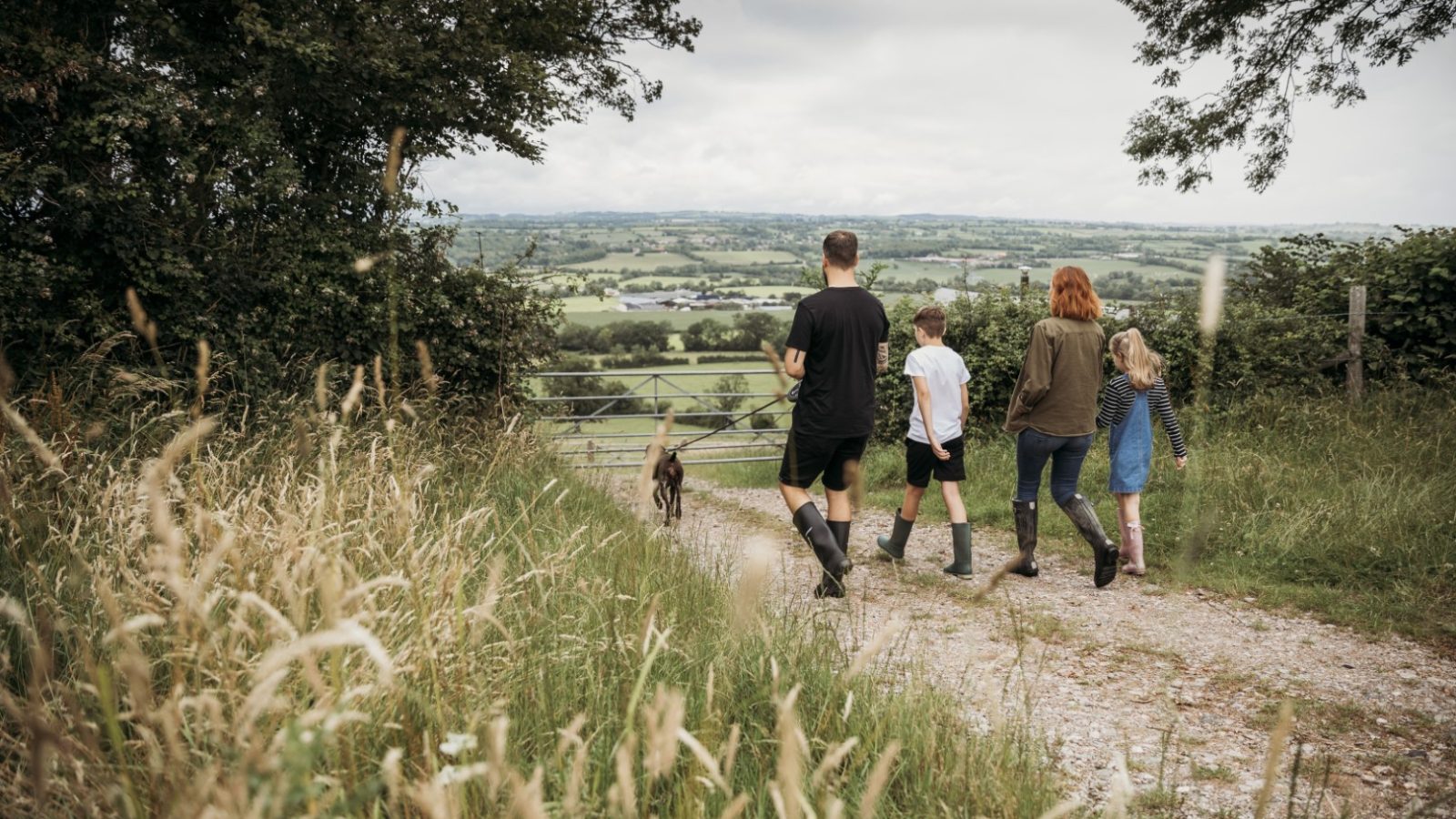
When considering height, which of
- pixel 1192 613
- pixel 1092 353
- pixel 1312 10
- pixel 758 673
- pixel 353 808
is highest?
pixel 1312 10

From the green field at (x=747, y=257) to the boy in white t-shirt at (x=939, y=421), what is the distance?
35438 mm

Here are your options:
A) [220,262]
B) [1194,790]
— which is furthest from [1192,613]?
[220,262]

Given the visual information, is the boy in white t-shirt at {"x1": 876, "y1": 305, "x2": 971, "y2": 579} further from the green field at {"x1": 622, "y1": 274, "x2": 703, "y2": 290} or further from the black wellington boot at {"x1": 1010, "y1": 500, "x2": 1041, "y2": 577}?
the green field at {"x1": 622, "y1": 274, "x2": 703, "y2": 290}

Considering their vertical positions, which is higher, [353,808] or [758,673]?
[353,808]

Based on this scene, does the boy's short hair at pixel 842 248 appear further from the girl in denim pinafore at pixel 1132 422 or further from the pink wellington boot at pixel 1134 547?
the pink wellington boot at pixel 1134 547

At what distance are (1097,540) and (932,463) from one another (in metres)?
1.23

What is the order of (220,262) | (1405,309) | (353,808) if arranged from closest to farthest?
1. (353,808)
2. (220,262)
3. (1405,309)

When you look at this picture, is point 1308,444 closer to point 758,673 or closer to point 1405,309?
point 1405,309

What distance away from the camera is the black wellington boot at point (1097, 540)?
606 centimetres

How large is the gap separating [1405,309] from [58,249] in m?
14.0

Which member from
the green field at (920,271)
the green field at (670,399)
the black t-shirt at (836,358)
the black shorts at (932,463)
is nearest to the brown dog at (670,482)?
the green field at (670,399)

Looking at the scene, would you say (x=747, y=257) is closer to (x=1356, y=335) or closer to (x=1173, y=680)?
(x=1356, y=335)

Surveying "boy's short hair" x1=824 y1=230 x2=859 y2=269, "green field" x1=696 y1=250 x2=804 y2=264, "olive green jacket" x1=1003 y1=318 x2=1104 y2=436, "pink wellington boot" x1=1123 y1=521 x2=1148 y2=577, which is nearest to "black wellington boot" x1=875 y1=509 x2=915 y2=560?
"olive green jacket" x1=1003 y1=318 x2=1104 y2=436

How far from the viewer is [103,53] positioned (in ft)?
23.8
